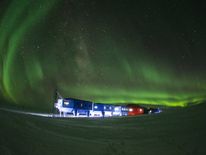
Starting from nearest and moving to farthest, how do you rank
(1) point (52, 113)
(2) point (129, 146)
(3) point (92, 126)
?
1. (2) point (129, 146)
2. (3) point (92, 126)
3. (1) point (52, 113)

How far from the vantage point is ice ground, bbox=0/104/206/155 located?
112 inches

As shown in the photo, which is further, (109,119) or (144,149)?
(109,119)

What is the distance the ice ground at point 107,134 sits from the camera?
9.34ft

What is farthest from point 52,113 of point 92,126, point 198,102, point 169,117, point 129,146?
point 198,102

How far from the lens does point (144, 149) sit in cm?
290

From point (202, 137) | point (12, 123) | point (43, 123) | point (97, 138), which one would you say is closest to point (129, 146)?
point (97, 138)

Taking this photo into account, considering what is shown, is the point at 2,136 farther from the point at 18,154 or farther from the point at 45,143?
the point at 45,143

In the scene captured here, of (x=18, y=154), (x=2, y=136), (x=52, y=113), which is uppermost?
(x=52, y=113)

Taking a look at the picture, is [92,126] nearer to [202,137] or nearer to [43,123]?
[43,123]

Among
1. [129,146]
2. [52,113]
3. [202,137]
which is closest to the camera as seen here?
[202,137]

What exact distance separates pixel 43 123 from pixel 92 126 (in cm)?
53

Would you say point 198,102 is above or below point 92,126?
above

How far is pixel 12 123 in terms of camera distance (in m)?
3.09

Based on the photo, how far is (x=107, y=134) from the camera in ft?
10.00
